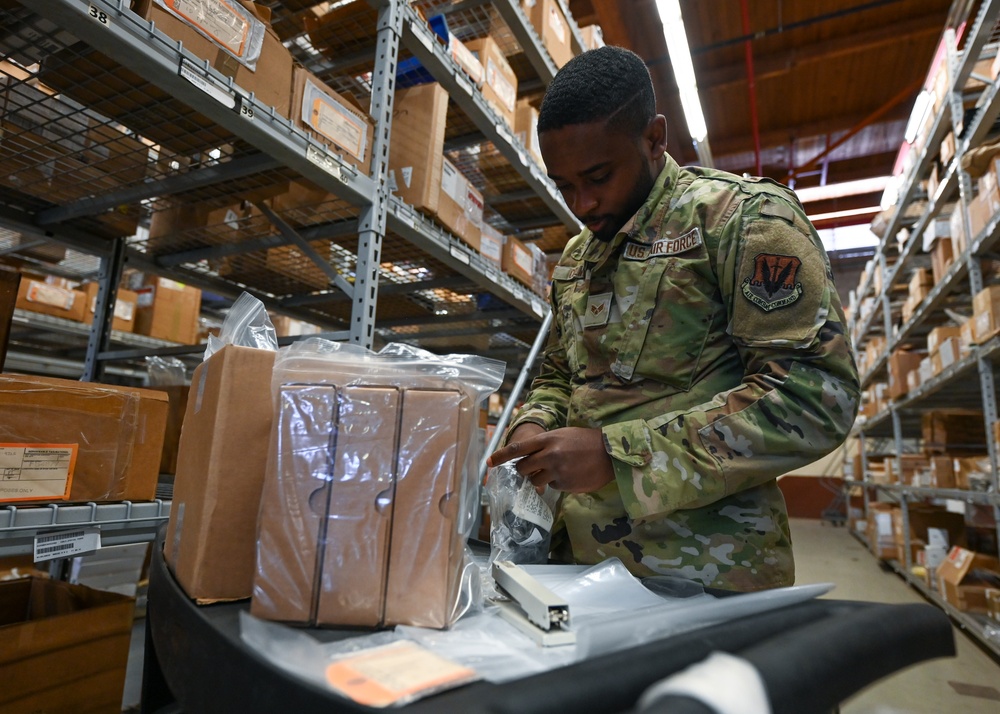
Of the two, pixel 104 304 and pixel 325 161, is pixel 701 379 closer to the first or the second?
pixel 325 161

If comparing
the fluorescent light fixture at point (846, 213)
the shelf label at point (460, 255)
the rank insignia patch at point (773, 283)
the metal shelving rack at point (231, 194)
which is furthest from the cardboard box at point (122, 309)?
the fluorescent light fixture at point (846, 213)

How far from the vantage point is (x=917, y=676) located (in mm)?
2467

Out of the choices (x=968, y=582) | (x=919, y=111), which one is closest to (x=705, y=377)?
(x=968, y=582)

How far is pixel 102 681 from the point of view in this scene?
1200 mm

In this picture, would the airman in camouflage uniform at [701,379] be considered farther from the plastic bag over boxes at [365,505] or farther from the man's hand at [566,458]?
the plastic bag over boxes at [365,505]

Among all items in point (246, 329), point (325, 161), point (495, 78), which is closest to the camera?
point (246, 329)

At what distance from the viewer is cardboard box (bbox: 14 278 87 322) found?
2.88 m

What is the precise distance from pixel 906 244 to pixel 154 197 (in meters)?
5.03

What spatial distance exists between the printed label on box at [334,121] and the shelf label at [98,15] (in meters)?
0.47

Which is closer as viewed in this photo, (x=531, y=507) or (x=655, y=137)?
(x=531, y=507)

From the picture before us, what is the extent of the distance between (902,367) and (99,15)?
4999 millimetres

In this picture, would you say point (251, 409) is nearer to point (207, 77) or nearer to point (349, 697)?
point (349, 697)

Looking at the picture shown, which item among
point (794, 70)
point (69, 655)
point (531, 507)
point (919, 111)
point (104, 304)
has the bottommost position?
point (69, 655)

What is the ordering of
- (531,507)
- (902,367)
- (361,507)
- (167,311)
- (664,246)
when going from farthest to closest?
(902,367) → (167,311) → (664,246) → (531,507) → (361,507)
